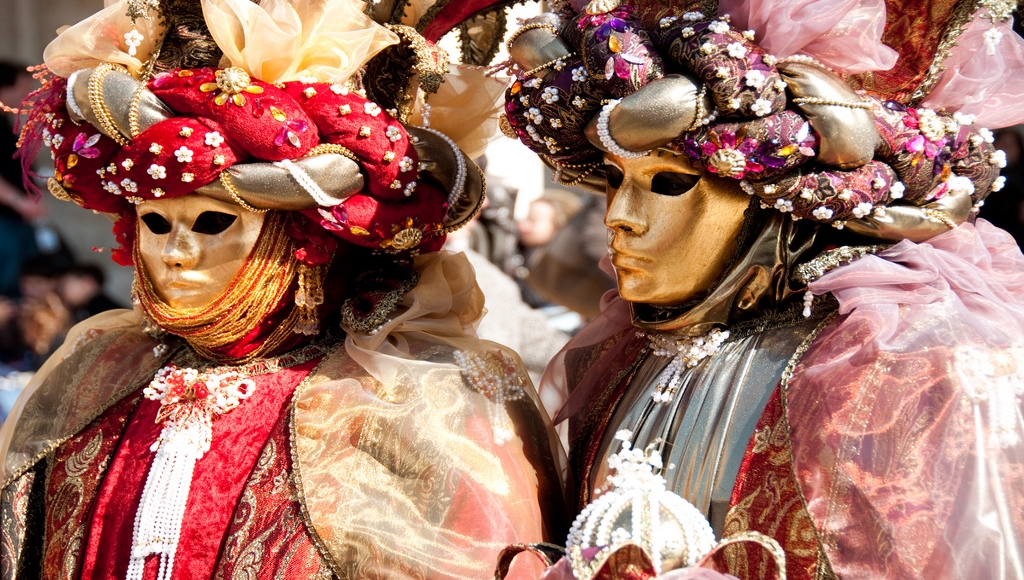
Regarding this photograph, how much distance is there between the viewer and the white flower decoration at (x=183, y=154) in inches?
81.1

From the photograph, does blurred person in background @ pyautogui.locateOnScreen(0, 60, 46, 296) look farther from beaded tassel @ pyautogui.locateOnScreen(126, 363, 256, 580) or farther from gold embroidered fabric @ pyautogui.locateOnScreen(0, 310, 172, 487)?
beaded tassel @ pyautogui.locateOnScreen(126, 363, 256, 580)

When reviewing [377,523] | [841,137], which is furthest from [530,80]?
[377,523]

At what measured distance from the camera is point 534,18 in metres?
2.08

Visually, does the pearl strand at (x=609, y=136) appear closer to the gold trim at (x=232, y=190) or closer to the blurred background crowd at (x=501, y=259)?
the gold trim at (x=232, y=190)

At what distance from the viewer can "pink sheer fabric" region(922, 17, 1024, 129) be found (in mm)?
2000

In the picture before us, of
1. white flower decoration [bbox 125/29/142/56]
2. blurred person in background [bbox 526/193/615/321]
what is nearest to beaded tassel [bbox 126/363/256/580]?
white flower decoration [bbox 125/29/142/56]

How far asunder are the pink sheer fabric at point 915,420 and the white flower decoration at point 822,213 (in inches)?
3.8

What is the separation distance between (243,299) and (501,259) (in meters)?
3.21

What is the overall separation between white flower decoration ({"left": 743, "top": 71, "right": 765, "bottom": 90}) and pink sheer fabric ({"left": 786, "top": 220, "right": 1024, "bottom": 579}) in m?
0.35

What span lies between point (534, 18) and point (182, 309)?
0.92m

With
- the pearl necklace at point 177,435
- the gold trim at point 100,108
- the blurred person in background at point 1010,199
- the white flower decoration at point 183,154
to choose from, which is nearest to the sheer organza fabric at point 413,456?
the pearl necklace at point 177,435

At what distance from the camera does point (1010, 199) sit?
4.25 meters

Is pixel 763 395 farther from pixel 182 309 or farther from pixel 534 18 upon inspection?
pixel 182 309

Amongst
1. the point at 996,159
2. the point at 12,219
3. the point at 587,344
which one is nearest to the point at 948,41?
the point at 996,159
